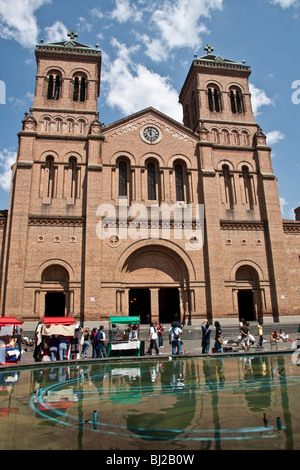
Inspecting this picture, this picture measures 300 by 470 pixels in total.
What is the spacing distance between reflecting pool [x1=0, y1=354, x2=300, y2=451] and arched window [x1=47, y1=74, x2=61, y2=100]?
25.7 m

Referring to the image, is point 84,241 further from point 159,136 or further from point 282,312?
point 282,312

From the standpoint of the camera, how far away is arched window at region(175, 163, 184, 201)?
2823 centimetres

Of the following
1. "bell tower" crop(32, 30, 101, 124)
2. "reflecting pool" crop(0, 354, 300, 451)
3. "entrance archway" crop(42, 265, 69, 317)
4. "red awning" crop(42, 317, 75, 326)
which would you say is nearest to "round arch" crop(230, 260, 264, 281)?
"entrance archway" crop(42, 265, 69, 317)

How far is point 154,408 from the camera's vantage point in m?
6.68

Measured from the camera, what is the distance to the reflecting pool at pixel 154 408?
15.9 feet

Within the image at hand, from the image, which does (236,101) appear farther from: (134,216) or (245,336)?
(245,336)

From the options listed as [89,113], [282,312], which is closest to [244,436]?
[282,312]

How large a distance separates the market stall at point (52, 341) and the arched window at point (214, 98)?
26017 millimetres

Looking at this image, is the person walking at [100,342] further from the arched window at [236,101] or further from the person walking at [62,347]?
the arched window at [236,101]

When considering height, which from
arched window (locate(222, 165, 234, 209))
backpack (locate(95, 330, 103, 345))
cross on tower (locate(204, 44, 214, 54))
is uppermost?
cross on tower (locate(204, 44, 214, 54))

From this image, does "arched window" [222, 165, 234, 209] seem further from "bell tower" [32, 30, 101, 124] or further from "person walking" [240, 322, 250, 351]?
"person walking" [240, 322, 250, 351]

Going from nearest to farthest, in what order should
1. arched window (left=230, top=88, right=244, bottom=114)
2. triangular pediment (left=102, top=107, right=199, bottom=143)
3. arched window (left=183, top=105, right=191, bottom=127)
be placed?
triangular pediment (left=102, top=107, right=199, bottom=143) < arched window (left=230, top=88, right=244, bottom=114) < arched window (left=183, top=105, right=191, bottom=127)
